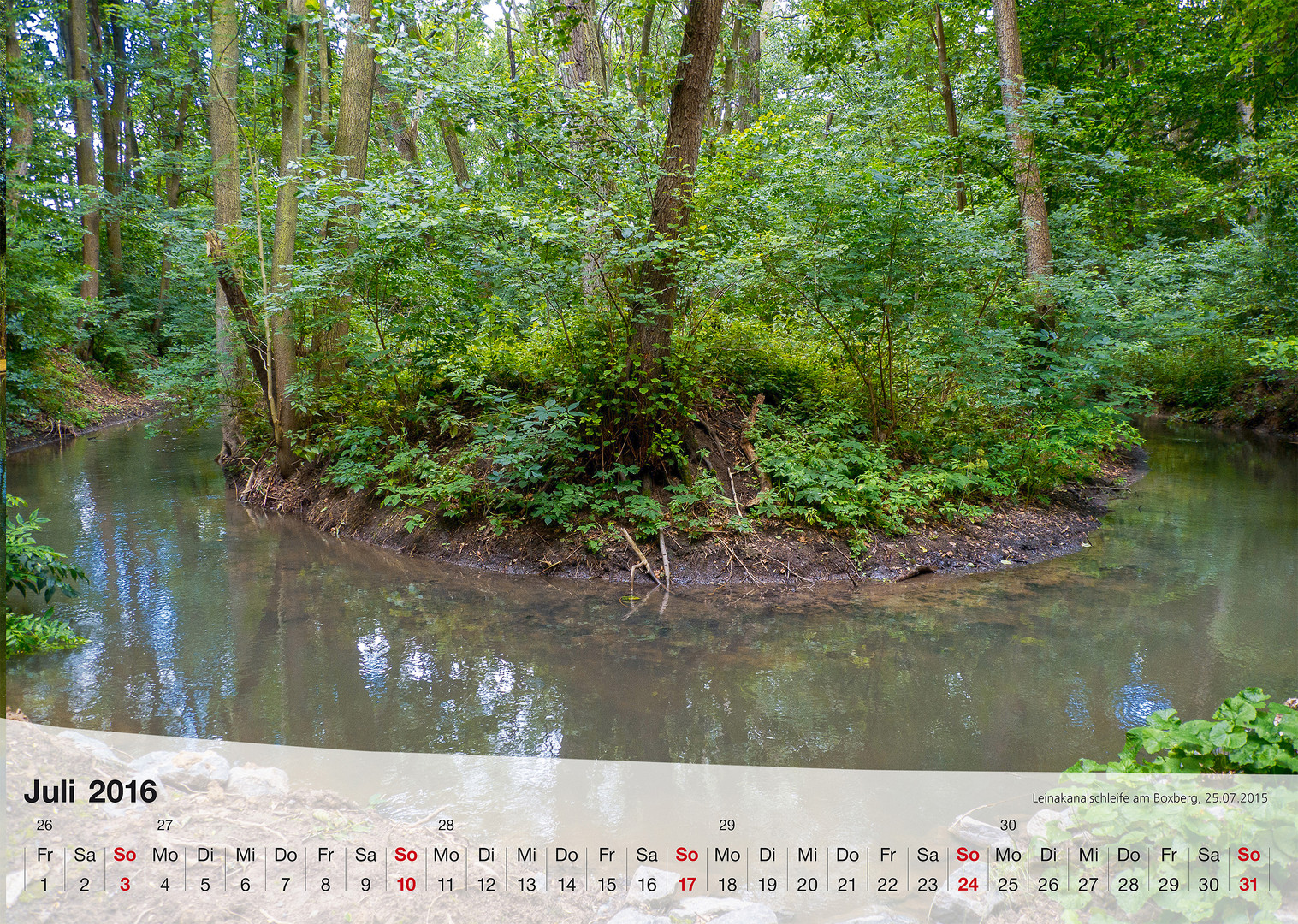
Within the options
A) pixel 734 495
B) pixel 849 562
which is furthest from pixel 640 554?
pixel 849 562

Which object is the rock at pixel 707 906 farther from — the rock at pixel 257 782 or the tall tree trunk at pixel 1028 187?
the tall tree trunk at pixel 1028 187

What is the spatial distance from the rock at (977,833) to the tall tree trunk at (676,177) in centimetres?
505

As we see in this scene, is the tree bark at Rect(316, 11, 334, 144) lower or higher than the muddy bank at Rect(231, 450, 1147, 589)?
higher

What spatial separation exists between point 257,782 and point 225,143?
382 inches

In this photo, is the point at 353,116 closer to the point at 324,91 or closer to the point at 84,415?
the point at 324,91

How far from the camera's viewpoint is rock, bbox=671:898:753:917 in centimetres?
272

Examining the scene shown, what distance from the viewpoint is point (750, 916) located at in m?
2.70

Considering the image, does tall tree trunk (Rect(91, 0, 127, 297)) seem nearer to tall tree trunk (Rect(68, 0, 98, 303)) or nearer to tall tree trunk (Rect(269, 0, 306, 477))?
tall tree trunk (Rect(68, 0, 98, 303))

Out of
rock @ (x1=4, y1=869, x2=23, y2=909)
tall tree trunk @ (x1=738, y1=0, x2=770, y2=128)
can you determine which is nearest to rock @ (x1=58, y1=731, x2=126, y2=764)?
rock @ (x1=4, y1=869, x2=23, y2=909)

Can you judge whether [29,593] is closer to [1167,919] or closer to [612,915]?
[612,915]

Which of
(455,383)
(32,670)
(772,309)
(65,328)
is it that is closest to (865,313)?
(772,309)

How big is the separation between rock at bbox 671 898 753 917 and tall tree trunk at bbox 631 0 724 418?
5.35 meters

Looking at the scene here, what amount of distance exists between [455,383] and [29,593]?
15.0ft

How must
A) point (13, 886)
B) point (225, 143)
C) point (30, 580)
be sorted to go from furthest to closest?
1. point (225, 143)
2. point (30, 580)
3. point (13, 886)
